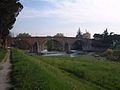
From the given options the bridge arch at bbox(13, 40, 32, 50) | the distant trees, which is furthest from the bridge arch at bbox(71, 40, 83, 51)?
the bridge arch at bbox(13, 40, 32, 50)

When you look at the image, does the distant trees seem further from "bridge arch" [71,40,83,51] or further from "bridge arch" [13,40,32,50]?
"bridge arch" [13,40,32,50]

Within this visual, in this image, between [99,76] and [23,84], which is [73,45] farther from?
[23,84]

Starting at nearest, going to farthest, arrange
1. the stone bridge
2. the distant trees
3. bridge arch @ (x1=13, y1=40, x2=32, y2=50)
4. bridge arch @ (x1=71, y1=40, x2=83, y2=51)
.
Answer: the stone bridge
bridge arch @ (x1=13, y1=40, x2=32, y2=50)
the distant trees
bridge arch @ (x1=71, y1=40, x2=83, y2=51)

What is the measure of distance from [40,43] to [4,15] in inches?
4236

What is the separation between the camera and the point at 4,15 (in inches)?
1820

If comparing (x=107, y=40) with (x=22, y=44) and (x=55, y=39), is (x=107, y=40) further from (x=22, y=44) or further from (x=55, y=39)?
(x=22, y=44)

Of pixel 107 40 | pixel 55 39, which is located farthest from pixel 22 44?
pixel 107 40

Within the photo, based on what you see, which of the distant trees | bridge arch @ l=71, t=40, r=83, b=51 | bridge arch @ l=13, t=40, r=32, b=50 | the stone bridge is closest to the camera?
the stone bridge

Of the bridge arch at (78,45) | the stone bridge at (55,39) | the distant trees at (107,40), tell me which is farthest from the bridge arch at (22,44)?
the distant trees at (107,40)

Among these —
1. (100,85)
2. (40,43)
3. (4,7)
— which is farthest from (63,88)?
(40,43)

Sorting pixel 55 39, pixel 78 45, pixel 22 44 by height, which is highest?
pixel 55 39

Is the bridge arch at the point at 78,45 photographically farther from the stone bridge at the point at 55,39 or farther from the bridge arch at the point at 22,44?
the bridge arch at the point at 22,44

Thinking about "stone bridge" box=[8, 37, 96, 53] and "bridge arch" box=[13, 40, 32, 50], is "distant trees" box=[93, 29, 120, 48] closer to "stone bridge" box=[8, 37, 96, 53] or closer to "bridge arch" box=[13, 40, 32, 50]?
"stone bridge" box=[8, 37, 96, 53]

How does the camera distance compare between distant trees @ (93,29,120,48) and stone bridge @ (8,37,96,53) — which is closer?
stone bridge @ (8,37,96,53)
